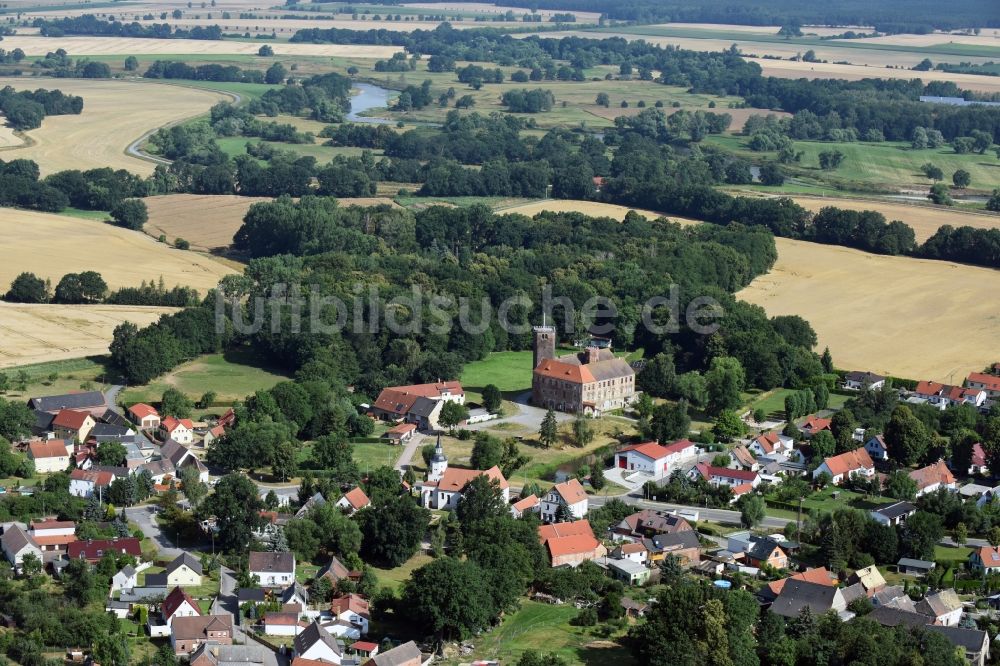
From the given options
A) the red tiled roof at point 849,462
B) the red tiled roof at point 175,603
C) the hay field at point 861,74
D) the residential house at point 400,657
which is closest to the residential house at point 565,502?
the red tiled roof at point 849,462

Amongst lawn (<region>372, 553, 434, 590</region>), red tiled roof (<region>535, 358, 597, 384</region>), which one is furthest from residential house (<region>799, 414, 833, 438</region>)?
lawn (<region>372, 553, 434, 590</region>)

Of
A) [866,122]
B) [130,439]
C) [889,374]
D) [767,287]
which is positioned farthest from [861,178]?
[130,439]

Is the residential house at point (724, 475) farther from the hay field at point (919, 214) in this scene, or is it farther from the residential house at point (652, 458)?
the hay field at point (919, 214)

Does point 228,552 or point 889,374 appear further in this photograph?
point 889,374

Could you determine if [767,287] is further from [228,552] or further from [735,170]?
[228,552]

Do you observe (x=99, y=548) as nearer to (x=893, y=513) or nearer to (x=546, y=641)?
(x=546, y=641)
